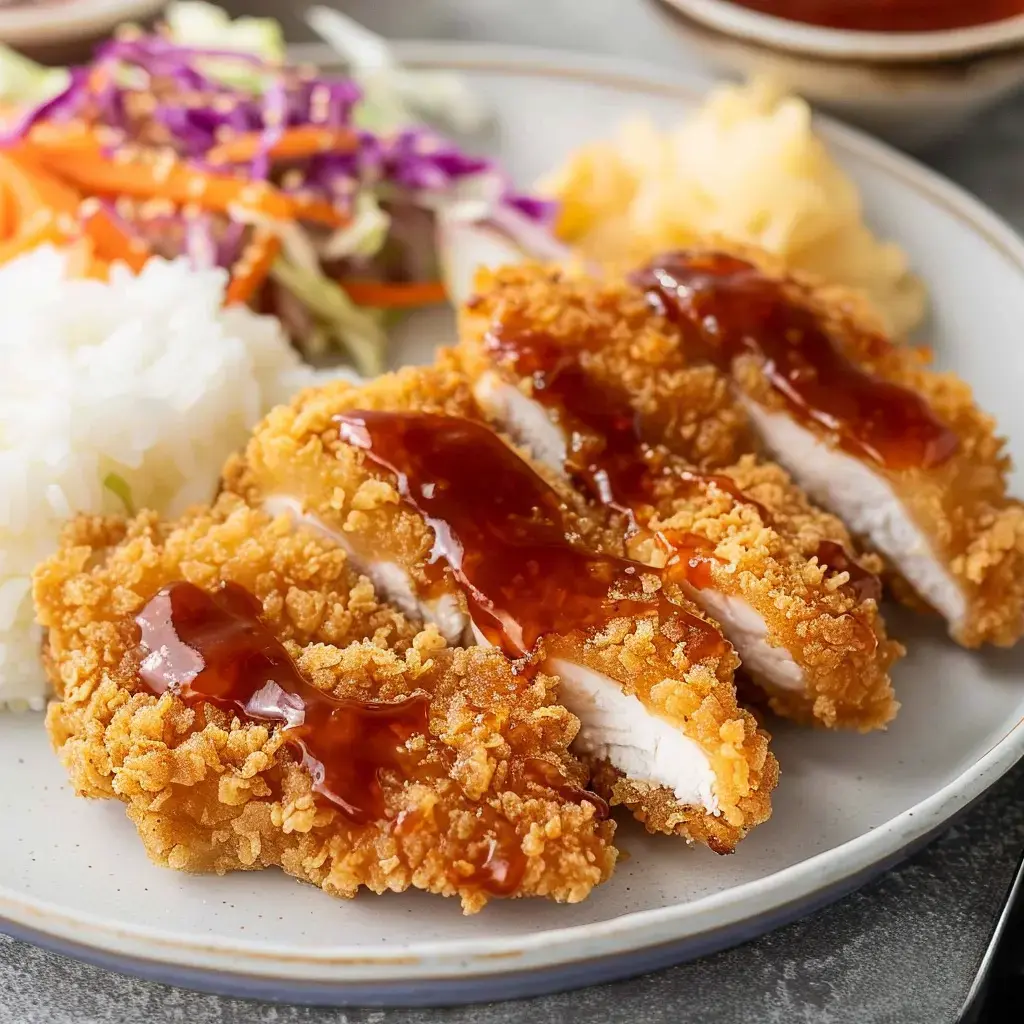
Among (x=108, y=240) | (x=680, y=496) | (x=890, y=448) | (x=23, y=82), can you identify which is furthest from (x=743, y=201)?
(x=23, y=82)

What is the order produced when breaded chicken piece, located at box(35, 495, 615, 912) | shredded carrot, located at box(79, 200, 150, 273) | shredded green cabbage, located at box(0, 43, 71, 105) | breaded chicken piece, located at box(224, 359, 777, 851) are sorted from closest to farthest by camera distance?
breaded chicken piece, located at box(35, 495, 615, 912) < breaded chicken piece, located at box(224, 359, 777, 851) < shredded carrot, located at box(79, 200, 150, 273) < shredded green cabbage, located at box(0, 43, 71, 105)

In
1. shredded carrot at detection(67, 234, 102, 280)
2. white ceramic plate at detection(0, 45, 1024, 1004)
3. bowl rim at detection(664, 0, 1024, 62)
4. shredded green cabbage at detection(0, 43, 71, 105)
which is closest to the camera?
white ceramic plate at detection(0, 45, 1024, 1004)

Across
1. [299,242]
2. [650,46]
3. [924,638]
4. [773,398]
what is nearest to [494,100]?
[299,242]

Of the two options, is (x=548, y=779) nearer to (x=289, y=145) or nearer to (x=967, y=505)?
(x=967, y=505)

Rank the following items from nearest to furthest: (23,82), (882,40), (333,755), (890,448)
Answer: (333,755) → (890,448) → (882,40) → (23,82)

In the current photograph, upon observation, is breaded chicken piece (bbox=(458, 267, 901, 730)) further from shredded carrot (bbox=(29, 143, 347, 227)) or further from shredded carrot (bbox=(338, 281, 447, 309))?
shredded carrot (bbox=(29, 143, 347, 227))

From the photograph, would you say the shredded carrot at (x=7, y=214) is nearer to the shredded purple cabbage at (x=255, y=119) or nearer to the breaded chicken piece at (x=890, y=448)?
the shredded purple cabbage at (x=255, y=119)

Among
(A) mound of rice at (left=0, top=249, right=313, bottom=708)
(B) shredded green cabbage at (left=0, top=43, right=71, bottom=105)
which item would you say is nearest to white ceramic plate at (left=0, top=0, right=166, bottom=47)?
(B) shredded green cabbage at (left=0, top=43, right=71, bottom=105)

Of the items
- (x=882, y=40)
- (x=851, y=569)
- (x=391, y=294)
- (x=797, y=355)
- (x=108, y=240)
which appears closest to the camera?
(x=851, y=569)
